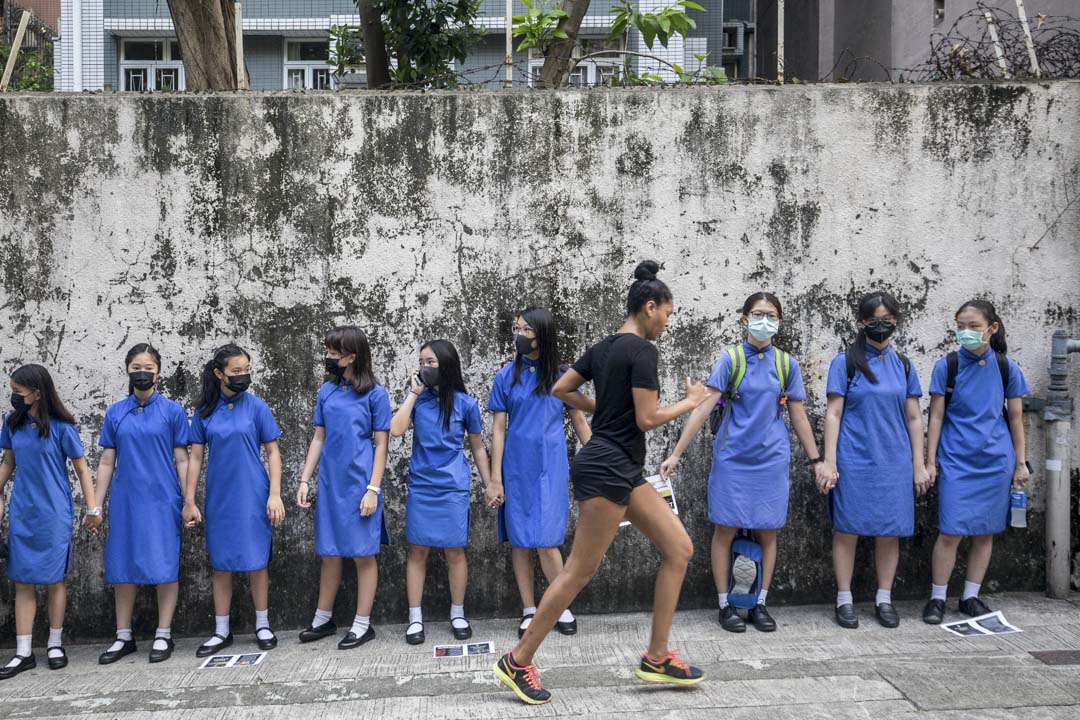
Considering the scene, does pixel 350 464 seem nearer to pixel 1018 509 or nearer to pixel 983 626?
pixel 983 626

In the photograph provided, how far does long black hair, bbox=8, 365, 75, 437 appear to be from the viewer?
17.2ft

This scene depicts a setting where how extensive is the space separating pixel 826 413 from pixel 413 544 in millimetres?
2402

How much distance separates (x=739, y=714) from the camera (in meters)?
4.18

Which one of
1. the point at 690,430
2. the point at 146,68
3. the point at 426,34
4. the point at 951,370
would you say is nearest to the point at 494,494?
the point at 690,430

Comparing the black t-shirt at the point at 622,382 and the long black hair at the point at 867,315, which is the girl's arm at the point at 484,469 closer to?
the black t-shirt at the point at 622,382

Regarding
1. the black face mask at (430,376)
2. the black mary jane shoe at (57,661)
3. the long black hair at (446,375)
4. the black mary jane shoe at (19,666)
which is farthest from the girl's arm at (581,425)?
the black mary jane shoe at (19,666)

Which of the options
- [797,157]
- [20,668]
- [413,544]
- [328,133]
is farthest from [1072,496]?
[20,668]

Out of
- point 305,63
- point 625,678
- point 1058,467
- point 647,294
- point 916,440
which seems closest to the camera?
point 647,294

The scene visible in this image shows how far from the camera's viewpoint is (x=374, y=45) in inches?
323

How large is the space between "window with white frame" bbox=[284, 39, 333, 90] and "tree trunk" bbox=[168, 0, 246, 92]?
21.8 feet

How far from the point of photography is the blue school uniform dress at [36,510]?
17.2 ft

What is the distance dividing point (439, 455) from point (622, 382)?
158 cm

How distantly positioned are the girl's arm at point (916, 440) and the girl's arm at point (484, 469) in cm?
229

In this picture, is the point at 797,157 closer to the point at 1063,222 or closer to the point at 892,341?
the point at 892,341
